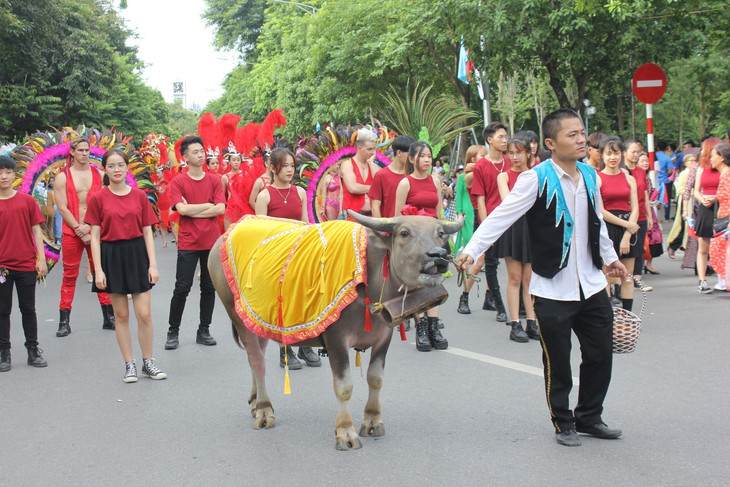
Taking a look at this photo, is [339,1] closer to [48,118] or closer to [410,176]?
[48,118]

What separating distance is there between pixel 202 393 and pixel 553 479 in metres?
3.18

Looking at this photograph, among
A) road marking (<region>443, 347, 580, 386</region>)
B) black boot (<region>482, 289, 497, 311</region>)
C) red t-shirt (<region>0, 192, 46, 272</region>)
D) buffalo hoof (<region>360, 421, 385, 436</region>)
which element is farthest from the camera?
black boot (<region>482, 289, 497, 311</region>)

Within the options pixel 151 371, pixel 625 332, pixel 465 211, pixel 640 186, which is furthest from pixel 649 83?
pixel 151 371

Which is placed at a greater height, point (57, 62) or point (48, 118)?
point (57, 62)

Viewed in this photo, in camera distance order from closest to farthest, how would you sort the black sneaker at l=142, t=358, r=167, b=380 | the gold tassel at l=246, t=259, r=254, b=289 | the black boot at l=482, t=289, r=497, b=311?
the gold tassel at l=246, t=259, r=254, b=289, the black sneaker at l=142, t=358, r=167, b=380, the black boot at l=482, t=289, r=497, b=311

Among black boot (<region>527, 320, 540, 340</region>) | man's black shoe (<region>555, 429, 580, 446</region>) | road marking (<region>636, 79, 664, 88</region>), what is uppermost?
road marking (<region>636, 79, 664, 88</region>)

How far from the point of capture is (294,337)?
17.9 ft

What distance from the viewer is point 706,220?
36.9 feet

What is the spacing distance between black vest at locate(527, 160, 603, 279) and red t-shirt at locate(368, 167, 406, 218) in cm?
312

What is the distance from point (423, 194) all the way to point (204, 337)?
2787mm

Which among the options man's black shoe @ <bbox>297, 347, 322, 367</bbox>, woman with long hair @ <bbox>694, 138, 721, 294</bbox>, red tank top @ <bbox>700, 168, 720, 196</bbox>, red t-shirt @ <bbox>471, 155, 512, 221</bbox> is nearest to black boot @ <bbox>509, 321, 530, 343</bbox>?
red t-shirt @ <bbox>471, 155, 512, 221</bbox>

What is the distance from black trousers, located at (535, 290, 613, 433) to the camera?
16.9ft

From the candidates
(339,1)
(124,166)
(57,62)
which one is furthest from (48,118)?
(124,166)

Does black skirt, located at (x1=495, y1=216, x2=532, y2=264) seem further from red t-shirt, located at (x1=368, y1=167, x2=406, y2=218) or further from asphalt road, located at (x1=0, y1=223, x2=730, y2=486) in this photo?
red t-shirt, located at (x1=368, y1=167, x2=406, y2=218)
